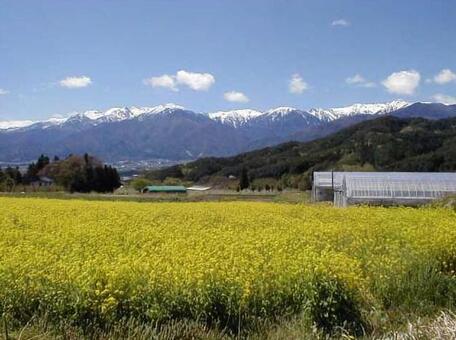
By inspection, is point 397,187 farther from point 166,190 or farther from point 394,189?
point 166,190

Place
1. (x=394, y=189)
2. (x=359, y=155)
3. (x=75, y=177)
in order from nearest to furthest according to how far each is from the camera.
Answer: (x=394, y=189), (x=75, y=177), (x=359, y=155)

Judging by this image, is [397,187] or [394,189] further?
[397,187]

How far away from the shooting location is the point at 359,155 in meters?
122

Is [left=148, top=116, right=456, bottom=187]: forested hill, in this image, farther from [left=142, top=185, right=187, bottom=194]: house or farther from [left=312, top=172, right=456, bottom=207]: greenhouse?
[left=312, top=172, right=456, bottom=207]: greenhouse

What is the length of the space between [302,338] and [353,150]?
130 meters

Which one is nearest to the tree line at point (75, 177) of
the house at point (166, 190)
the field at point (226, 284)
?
the house at point (166, 190)

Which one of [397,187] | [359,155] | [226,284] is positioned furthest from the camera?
[359,155]

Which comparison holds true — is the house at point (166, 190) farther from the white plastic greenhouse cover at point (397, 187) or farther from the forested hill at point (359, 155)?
the white plastic greenhouse cover at point (397, 187)

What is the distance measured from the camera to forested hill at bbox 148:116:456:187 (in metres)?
104

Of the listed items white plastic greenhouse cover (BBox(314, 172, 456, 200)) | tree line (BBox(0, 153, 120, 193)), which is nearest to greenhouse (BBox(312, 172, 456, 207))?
white plastic greenhouse cover (BBox(314, 172, 456, 200))

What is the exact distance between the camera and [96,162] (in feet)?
294

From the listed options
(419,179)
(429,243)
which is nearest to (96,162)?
(419,179)

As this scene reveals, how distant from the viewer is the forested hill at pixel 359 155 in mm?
103750

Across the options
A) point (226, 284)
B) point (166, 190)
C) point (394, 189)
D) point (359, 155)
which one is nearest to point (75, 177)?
point (166, 190)
